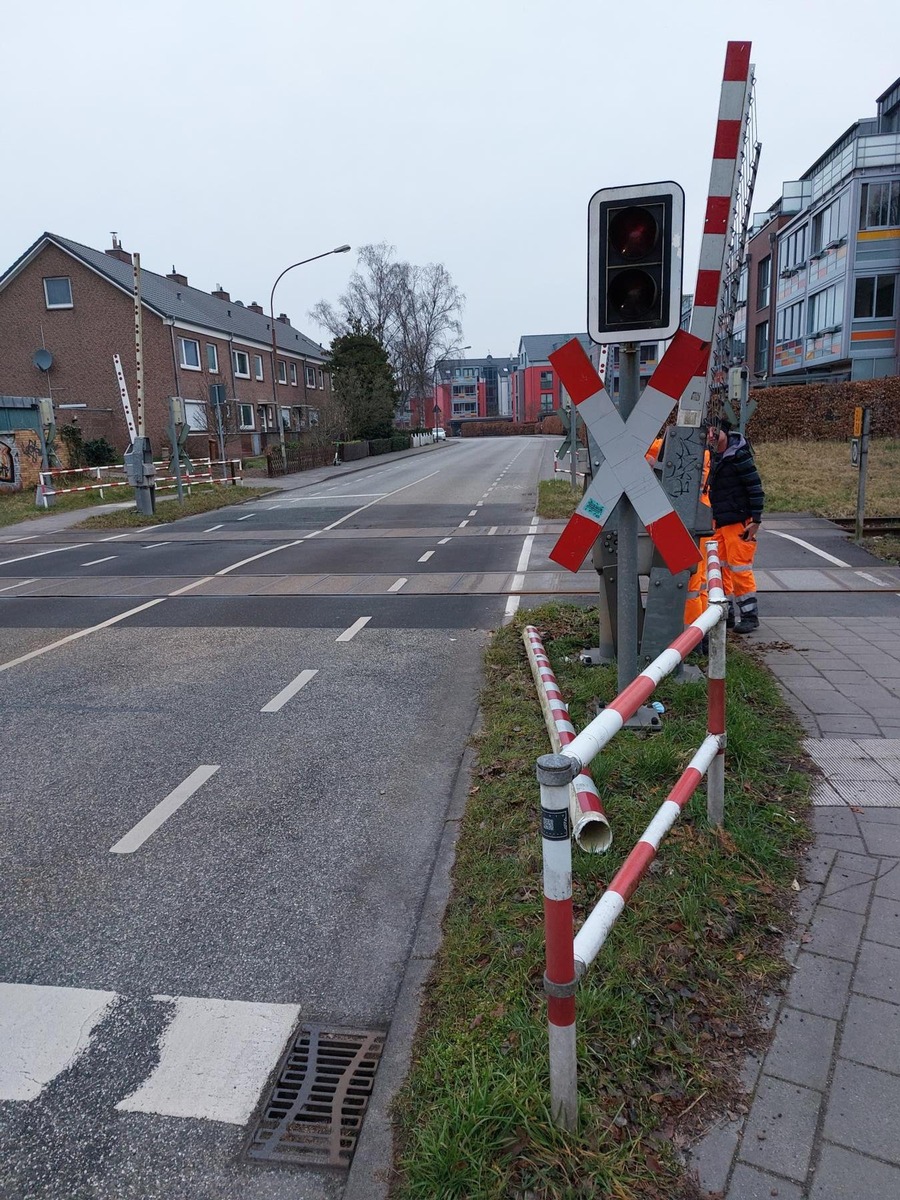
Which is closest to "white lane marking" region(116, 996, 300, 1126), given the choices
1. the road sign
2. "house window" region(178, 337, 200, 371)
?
the road sign

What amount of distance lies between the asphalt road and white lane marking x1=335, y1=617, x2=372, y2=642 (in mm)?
83

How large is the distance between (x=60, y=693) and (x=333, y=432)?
38.6 metres

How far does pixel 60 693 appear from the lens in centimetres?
705

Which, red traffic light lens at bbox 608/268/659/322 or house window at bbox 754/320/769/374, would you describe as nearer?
red traffic light lens at bbox 608/268/659/322

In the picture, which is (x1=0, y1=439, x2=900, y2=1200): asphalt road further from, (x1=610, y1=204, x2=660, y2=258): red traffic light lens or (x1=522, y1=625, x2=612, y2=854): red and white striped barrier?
(x1=610, y1=204, x2=660, y2=258): red traffic light lens

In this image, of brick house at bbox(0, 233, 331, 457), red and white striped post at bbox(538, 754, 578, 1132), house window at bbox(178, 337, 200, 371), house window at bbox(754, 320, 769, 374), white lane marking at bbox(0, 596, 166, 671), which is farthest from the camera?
house window at bbox(754, 320, 769, 374)

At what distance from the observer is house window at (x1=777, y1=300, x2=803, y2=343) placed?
48500 mm

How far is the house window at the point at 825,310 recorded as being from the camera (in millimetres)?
41500

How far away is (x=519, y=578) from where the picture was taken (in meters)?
11.5

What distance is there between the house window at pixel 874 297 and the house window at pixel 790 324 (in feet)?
24.9

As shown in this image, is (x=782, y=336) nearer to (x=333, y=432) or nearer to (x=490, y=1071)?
(x=333, y=432)

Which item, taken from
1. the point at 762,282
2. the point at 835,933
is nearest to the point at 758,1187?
the point at 835,933

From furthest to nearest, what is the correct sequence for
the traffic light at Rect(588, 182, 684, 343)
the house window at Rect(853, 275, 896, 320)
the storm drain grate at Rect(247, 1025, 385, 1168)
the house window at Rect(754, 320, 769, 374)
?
1. the house window at Rect(754, 320, 769, 374)
2. the house window at Rect(853, 275, 896, 320)
3. the traffic light at Rect(588, 182, 684, 343)
4. the storm drain grate at Rect(247, 1025, 385, 1168)

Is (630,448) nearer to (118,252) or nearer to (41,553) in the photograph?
(41,553)
